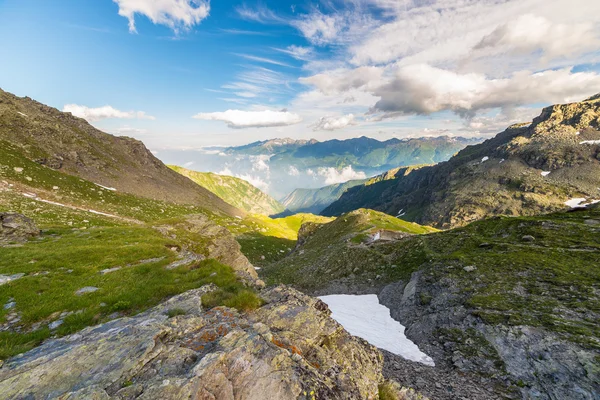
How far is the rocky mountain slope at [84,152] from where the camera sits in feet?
360

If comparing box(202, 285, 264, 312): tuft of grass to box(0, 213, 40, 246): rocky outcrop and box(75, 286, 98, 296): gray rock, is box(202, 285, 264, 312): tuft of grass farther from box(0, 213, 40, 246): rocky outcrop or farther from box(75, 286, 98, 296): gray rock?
box(0, 213, 40, 246): rocky outcrop

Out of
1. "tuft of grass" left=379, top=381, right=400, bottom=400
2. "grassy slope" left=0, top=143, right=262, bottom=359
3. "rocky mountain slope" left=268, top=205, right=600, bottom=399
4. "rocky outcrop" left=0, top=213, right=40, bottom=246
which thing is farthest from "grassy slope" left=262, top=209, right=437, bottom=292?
"rocky outcrop" left=0, top=213, right=40, bottom=246

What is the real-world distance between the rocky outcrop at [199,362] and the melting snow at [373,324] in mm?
9809

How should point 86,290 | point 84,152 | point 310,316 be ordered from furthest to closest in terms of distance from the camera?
point 84,152, point 86,290, point 310,316

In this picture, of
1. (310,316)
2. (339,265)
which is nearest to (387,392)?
(310,316)

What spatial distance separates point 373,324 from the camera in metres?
26.7

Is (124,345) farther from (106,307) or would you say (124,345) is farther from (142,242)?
(142,242)

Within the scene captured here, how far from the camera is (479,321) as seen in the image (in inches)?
810

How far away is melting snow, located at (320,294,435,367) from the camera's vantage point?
20.5 metres

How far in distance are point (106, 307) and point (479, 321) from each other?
26.3 m

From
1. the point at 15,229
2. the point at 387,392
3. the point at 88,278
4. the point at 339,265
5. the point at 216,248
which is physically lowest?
the point at 339,265

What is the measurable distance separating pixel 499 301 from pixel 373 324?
11.5 meters

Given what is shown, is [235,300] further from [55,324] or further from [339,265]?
[339,265]

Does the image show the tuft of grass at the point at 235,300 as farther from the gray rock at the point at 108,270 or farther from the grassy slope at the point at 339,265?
the grassy slope at the point at 339,265
